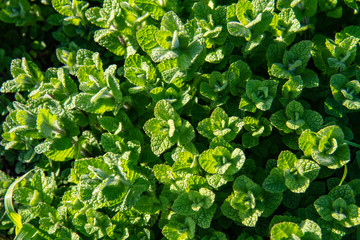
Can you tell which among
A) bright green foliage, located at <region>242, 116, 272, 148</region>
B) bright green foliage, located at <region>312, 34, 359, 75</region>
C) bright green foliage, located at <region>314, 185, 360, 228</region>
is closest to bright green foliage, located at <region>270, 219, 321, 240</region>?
bright green foliage, located at <region>314, 185, 360, 228</region>

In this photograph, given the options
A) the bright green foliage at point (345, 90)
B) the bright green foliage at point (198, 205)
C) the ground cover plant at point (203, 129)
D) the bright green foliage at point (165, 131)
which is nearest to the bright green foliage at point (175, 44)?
the ground cover plant at point (203, 129)

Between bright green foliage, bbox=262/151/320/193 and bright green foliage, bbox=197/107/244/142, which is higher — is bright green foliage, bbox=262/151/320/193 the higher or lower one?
the lower one

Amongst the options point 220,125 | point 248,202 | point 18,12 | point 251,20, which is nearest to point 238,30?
point 251,20

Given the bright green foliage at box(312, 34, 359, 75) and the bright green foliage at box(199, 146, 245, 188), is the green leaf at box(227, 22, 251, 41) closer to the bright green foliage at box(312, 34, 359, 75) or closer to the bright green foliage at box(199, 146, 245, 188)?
the bright green foliage at box(312, 34, 359, 75)

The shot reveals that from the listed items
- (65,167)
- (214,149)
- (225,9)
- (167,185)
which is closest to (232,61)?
(225,9)

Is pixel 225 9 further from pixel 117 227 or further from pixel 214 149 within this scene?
pixel 117 227

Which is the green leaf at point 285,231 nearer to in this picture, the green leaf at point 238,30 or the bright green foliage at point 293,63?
the bright green foliage at point 293,63
